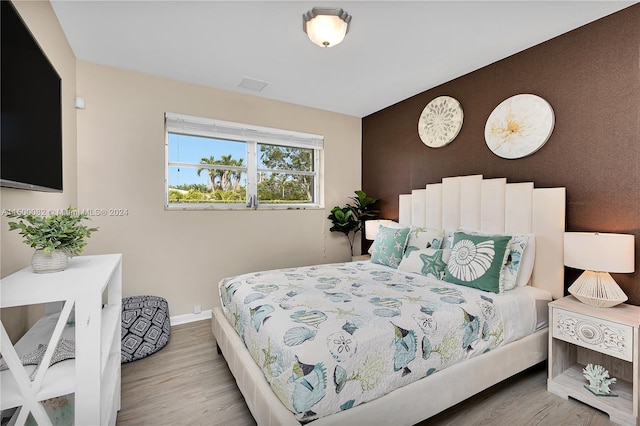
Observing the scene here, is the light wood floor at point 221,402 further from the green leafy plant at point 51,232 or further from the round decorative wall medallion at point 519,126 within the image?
the round decorative wall medallion at point 519,126

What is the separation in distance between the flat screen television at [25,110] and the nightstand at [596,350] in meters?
3.08

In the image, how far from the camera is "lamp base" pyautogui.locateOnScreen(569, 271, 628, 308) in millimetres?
1845

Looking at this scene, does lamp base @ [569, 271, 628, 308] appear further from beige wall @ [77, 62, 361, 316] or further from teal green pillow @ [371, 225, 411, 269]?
beige wall @ [77, 62, 361, 316]

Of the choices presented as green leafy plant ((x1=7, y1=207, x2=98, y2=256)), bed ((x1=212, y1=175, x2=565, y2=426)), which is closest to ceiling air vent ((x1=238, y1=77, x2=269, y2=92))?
bed ((x1=212, y1=175, x2=565, y2=426))

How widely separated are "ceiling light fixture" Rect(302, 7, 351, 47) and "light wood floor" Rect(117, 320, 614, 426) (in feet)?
8.28

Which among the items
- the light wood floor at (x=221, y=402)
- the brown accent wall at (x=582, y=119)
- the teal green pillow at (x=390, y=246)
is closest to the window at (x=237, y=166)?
the teal green pillow at (x=390, y=246)

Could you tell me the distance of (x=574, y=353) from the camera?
2.19 metres

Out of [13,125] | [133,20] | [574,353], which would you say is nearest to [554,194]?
[574,353]

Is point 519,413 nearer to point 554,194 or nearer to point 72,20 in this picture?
point 554,194

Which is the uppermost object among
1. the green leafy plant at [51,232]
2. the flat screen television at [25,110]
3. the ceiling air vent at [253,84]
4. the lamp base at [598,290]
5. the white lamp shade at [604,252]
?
the ceiling air vent at [253,84]

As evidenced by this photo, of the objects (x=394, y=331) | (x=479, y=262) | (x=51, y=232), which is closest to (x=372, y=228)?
(x=479, y=262)

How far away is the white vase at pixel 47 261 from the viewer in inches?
49.1

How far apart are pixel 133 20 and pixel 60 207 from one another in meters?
1.50

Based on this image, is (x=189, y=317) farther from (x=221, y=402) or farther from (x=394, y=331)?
(x=394, y=331)
